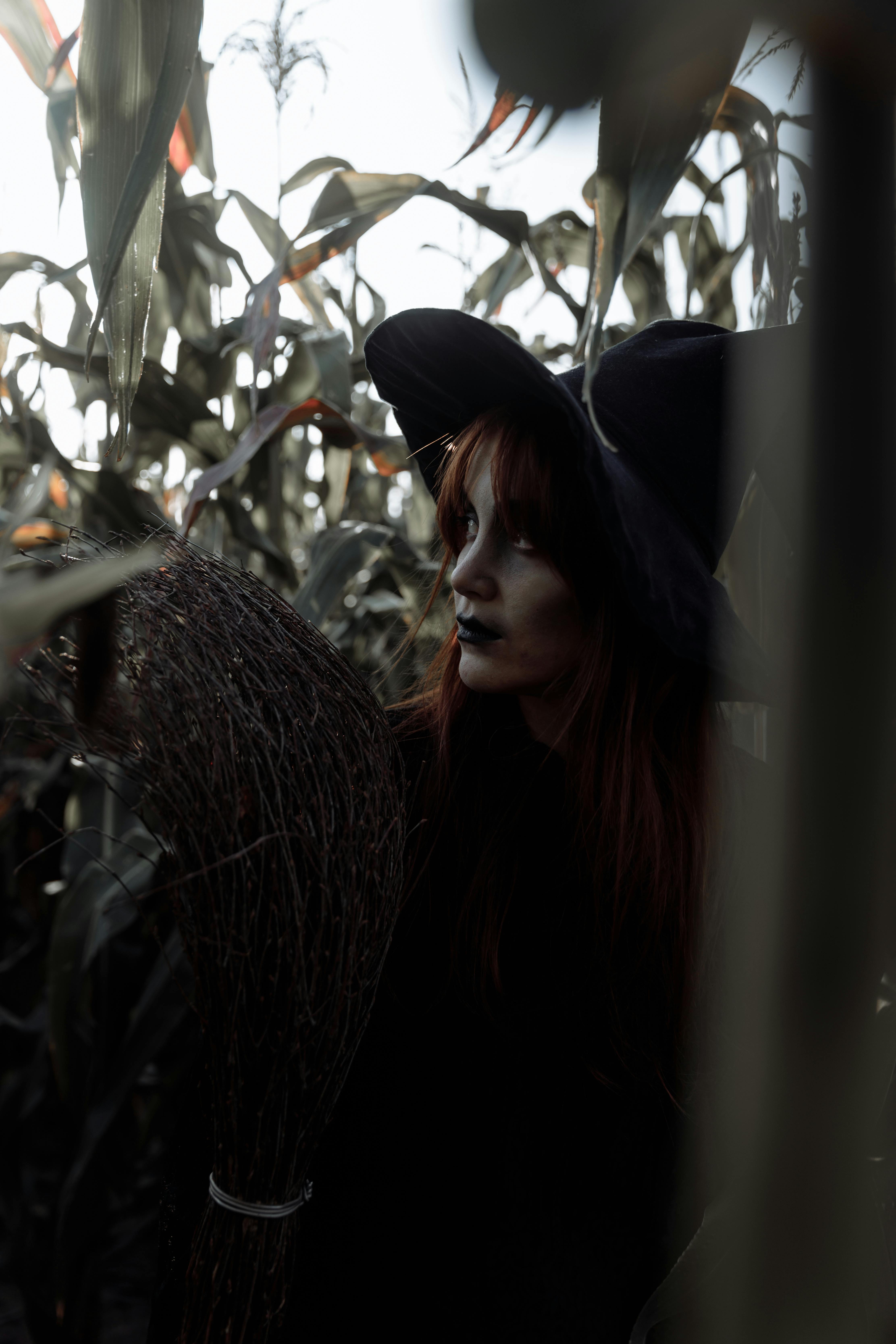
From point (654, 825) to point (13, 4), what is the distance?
1.86ft

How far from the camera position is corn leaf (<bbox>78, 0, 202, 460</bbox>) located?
29 centimetres

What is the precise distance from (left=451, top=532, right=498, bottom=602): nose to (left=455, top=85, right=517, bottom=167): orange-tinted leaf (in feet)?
0.68

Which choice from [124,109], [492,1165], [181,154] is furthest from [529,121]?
[181,154]

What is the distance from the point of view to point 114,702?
37 cm

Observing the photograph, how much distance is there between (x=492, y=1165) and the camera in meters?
0.52

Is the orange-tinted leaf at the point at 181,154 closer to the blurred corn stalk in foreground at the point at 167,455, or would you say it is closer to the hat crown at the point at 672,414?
the blurred corn stalk in foreground at the point at 167,455

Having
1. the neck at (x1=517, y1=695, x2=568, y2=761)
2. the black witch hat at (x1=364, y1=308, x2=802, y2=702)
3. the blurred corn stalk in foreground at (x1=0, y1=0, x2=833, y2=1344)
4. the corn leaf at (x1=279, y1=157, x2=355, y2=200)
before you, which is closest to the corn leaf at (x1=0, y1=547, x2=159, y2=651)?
the blurred corn stalk in foreground at (x1=0, y1=0, x2=833, y2=1344)

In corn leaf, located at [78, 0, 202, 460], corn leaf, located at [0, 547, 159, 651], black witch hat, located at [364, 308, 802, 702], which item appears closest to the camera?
corn leaf, located at [0, 547, 159, 651]

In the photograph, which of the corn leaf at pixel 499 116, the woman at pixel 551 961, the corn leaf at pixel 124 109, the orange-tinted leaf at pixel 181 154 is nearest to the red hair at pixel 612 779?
the woman at pixel 551 961

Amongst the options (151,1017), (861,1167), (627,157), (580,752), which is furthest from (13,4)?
(151,1017)

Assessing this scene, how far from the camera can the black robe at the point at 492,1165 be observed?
51 cm

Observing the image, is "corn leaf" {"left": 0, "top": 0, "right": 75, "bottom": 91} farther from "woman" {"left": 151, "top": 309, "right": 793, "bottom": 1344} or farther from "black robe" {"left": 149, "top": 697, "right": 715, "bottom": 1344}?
"black robe" {"left": 149, "top": 697, "right": 715, "bottom": 1344}

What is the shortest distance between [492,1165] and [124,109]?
1.81 ft

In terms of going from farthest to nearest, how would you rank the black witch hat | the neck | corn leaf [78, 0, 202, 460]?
the neck < the black witch hat < corn leaf [78, 0, 202, 460]
